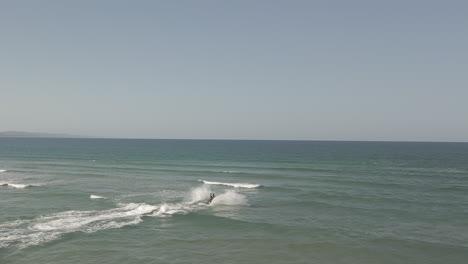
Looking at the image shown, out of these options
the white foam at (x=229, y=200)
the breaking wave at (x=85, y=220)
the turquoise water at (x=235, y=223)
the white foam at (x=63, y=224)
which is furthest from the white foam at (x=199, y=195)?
the white foam at (x=63, y=224)

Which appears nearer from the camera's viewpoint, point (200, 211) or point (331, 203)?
point (200, 211)

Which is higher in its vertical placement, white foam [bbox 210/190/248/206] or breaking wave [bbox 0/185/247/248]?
white foam [bbox 210/190/248/206]

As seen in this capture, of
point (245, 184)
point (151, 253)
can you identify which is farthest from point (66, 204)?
point (245, 184)

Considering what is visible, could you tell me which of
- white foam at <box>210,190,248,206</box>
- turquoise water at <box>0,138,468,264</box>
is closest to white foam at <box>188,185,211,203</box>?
turquoise water at <box>0,138,468,264</box>

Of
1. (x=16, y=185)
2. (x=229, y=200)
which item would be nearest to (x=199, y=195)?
(x=229, y=200)

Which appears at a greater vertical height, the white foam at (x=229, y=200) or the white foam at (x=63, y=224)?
the white foam at (x=229, y=200)

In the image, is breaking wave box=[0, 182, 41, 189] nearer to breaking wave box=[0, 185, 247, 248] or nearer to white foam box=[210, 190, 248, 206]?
breaking wave box=[0, 185, 247, 248]

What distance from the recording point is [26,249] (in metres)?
20.0

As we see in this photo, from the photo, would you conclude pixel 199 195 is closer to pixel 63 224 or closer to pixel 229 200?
pixel 229 200

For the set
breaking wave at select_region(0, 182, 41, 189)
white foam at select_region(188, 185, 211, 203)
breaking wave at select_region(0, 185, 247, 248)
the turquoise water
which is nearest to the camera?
the turquoise water

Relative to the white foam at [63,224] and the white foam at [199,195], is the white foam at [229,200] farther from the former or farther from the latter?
the white foam at [63,224]

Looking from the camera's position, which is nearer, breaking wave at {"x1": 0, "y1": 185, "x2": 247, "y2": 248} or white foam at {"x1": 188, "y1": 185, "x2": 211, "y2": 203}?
breaking wave at {"x1": 0, "y1": 185, "x2": 247, "y2": 248}

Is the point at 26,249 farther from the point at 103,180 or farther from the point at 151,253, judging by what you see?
the point at 103,180

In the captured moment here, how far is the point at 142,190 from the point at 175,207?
35.4 feet
